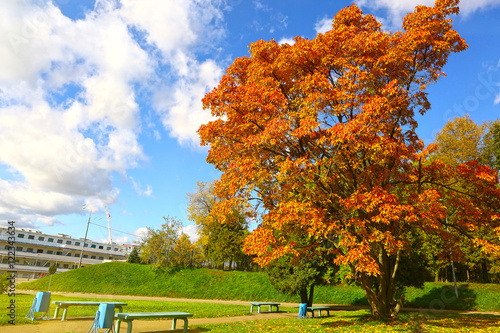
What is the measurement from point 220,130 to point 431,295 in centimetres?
2644

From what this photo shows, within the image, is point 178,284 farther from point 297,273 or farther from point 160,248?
Answer: point 297,273

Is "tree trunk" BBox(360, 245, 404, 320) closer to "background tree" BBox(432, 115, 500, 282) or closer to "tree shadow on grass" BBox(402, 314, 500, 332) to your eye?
"tree shadow on grass" BBox(402, 314, 500, 332)

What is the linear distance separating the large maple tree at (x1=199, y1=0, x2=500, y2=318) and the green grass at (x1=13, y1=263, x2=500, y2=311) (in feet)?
57.8

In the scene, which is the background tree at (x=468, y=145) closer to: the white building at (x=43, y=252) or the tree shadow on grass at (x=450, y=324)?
the tree shadow on grass at (x=450, y=324)

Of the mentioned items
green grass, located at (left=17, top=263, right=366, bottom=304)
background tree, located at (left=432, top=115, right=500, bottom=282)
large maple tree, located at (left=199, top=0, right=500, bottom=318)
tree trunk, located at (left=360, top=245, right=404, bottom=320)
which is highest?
background tree, located at (left=432, top=115, right=500, bottom=282)

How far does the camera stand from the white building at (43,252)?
5472 cm

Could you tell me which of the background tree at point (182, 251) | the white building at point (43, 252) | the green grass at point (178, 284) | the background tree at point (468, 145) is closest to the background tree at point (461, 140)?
the background tree at point (468, 145)

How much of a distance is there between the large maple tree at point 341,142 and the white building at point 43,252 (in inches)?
2212

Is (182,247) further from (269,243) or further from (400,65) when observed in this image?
(400,65)

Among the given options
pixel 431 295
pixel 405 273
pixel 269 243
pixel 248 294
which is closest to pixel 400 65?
pixel 269 243

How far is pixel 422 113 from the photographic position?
11609 mm

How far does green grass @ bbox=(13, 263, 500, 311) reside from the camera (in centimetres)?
2491

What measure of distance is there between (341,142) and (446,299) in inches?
987

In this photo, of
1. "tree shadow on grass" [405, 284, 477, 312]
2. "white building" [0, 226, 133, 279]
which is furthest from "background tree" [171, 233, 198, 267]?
"white building" [0, 226, 133, 279]
